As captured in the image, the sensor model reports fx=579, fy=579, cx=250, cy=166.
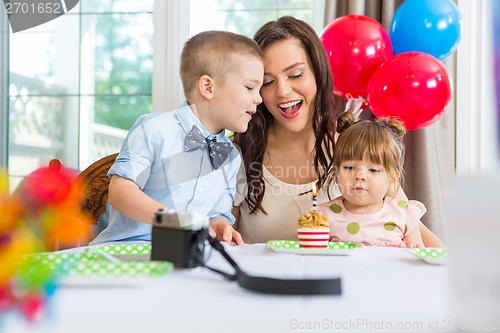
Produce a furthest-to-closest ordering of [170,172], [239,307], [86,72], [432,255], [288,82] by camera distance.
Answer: [86,72], [288,82], [170,172], [432,255], [239,307]

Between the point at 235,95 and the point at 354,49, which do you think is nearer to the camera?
the point at 235,95

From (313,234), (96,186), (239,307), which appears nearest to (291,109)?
(96,186)

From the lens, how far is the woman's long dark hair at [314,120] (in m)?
2.02

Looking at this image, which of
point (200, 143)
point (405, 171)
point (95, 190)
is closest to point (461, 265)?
point (200, 143)

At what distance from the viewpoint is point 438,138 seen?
2766 mm

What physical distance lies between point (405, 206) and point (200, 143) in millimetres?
652

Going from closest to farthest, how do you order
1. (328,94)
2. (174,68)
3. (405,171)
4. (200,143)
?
(200,143) < (328,94) < (405,171) < (174,68)

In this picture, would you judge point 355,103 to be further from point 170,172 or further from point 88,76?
point 88,76

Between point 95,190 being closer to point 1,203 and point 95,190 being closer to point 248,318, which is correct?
point 248,318

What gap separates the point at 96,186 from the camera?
2145mm

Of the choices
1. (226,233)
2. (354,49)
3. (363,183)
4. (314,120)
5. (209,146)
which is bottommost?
(226,233)

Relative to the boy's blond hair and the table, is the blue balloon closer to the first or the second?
the boy's blond hair

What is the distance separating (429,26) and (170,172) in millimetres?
1165

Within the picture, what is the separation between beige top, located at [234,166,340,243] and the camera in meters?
1.99
